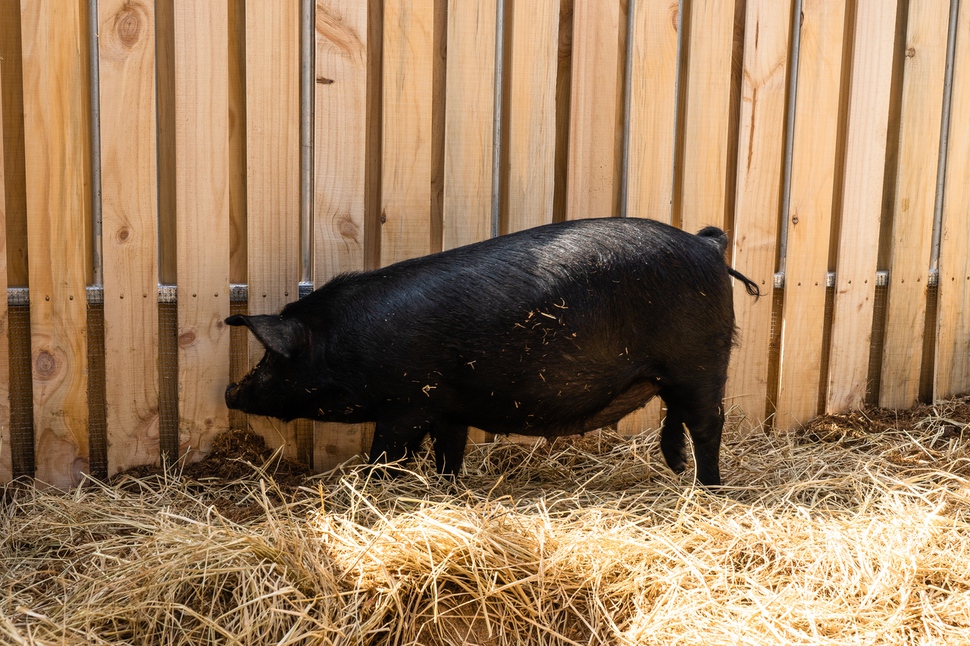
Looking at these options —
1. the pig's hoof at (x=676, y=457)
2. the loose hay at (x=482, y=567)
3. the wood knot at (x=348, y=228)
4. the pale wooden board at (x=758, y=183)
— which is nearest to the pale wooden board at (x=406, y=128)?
the wood knot at (x=348, y=228)

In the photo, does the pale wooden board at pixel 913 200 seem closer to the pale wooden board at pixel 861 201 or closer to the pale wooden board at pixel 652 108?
the pale wooden board at pixel 861 201

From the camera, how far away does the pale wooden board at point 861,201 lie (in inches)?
181

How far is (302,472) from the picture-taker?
3996mm

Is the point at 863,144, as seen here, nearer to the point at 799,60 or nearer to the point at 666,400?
the point at 799,60

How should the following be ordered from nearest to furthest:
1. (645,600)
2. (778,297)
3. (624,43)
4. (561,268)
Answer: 1. (645,600)
2. (561,268)
3. (624,43)
4. (778,297)

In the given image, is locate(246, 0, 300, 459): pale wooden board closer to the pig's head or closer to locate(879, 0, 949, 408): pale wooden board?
the pig's head

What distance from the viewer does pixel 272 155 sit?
3.83 meters

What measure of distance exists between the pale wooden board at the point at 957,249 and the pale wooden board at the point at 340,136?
3.09 meters

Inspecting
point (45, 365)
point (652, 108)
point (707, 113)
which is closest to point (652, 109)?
point (652, 108)

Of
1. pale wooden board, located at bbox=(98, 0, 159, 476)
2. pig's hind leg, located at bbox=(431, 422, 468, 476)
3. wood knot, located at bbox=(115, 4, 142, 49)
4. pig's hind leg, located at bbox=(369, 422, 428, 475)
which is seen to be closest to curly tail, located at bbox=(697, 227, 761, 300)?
pig's hind leg, located at bbox=(431, 422, 468, 476)

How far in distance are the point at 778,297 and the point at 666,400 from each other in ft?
4.08

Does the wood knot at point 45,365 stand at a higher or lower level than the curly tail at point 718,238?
lower

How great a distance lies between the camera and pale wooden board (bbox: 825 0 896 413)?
4.59 m

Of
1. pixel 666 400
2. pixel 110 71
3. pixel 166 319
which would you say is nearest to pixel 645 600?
pixel 666 400
